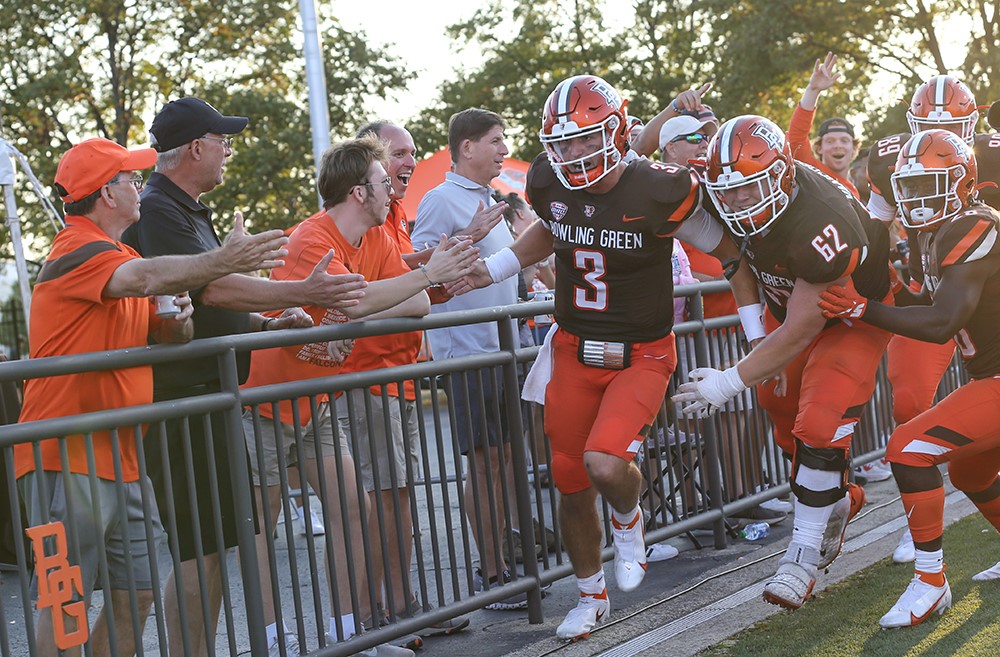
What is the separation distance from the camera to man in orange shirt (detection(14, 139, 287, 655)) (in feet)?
12.3

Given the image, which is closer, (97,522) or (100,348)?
(97,522)

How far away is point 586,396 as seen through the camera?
5.17 m

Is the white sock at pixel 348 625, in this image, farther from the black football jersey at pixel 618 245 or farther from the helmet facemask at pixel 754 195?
the helmet facemask at pixel 754 195

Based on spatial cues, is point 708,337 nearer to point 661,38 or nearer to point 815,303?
point 815,303

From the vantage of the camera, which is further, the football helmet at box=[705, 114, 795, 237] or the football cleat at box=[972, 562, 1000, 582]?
the football cleat at box=[972, 562, 1000, 582]

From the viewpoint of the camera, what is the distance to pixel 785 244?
4812mm

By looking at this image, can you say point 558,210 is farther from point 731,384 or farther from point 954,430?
point 954,430

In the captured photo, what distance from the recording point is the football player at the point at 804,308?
4723 mm

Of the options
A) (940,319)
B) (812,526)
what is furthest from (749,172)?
(812,526)

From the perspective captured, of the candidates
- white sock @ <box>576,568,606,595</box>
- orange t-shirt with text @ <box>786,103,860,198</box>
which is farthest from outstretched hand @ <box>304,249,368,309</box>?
orange t-shirt with text @ <box>786,103,860,198</box>

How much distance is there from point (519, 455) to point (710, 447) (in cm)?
161

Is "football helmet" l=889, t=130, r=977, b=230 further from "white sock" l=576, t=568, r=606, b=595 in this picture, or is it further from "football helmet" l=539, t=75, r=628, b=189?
"white sock" l=576, t=568, r=606, b=595

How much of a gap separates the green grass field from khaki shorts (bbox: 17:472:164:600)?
220cm

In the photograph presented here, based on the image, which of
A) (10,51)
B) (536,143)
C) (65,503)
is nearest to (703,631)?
(65,503)
